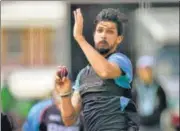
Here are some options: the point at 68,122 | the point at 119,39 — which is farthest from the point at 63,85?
the point at 119,39

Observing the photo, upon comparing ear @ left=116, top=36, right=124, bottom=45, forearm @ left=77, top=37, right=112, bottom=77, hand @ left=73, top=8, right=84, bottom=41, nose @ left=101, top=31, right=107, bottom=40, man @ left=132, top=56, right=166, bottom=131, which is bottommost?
man @ left=132, top=56, right=166, bottom=131

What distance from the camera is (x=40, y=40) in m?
3.37

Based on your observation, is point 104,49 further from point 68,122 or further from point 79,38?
point 68,122

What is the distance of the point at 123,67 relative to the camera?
3.41 meters

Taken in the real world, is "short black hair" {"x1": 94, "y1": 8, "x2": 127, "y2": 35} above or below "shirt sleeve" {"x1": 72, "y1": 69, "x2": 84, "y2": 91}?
above

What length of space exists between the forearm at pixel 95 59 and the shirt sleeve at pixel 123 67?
55 mm

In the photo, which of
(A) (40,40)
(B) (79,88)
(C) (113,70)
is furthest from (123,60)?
(A) (40,40)

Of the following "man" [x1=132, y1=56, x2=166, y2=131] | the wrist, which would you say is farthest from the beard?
"man" [x1=132, y1=56, x2=166, y2=131]

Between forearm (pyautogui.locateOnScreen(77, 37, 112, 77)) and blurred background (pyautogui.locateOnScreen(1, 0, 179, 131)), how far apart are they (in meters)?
0.04

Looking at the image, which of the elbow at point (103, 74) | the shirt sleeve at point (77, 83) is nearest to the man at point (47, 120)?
the shirt sleeve at point (77, 83)

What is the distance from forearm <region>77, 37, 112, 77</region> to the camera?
3.38m

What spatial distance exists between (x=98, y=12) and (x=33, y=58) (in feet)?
1.67

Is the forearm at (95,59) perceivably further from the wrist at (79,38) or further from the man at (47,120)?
the man at (47,120)

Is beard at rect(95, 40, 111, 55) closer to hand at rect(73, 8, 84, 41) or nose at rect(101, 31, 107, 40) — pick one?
nose at rect(101, 31, 107, 40)
